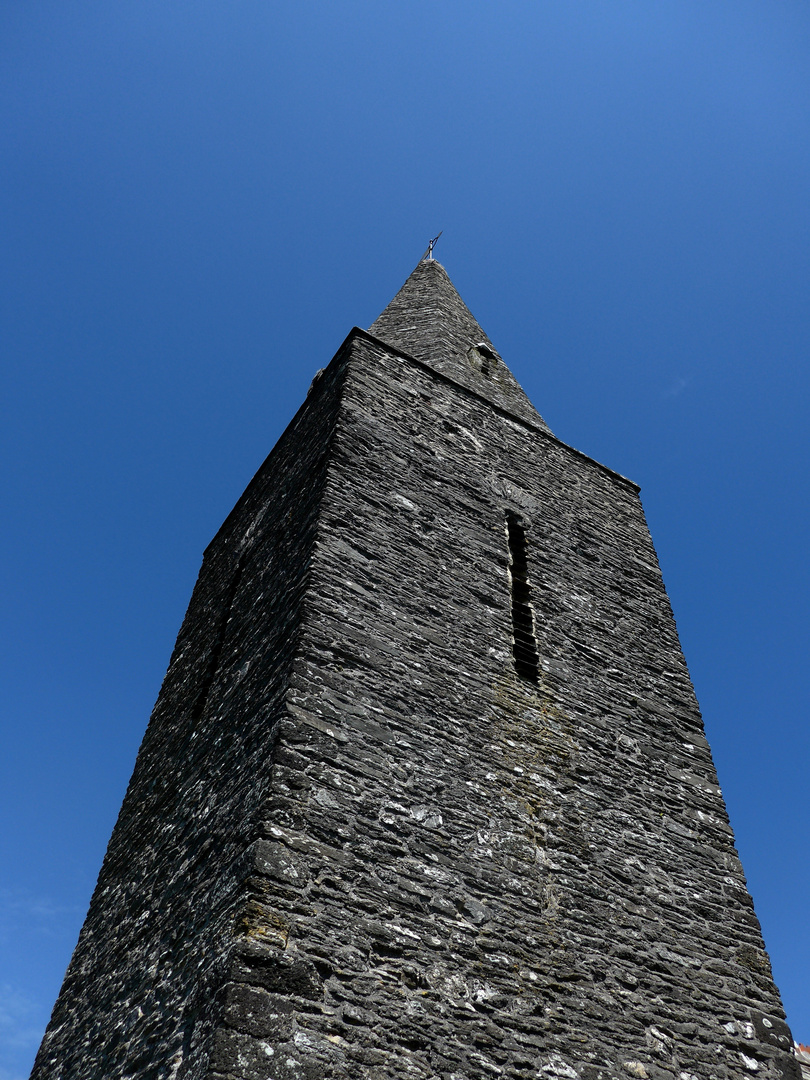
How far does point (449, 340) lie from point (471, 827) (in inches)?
347

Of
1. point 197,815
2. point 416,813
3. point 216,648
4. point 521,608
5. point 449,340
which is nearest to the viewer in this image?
point 416,813

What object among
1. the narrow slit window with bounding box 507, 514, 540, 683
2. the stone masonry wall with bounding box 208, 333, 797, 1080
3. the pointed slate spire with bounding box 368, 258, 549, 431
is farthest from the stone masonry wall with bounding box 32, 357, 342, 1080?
the pointed slate spire with bounding box 368, 258, 549, 431

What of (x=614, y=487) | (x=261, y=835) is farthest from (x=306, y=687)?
(x=614, y=487)

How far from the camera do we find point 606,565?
369 inches

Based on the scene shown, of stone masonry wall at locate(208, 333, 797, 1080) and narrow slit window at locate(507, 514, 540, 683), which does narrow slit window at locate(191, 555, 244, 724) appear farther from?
narrow slit window at locate(507, 514, 540, 683)

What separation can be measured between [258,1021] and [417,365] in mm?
7253

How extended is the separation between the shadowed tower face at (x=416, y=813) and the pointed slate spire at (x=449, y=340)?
236 centimetres

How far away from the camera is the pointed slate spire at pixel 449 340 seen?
11906mm

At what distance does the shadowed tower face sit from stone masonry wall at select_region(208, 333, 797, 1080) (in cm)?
2

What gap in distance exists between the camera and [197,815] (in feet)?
20.6

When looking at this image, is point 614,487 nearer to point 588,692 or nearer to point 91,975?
point 588,692

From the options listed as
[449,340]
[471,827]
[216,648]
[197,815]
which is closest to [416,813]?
[471,827]

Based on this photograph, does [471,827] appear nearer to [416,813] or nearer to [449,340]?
[416,813]

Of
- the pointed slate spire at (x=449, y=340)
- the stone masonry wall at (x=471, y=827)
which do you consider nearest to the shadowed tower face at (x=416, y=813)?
the stone masonry wall at (x=471, y=827)
